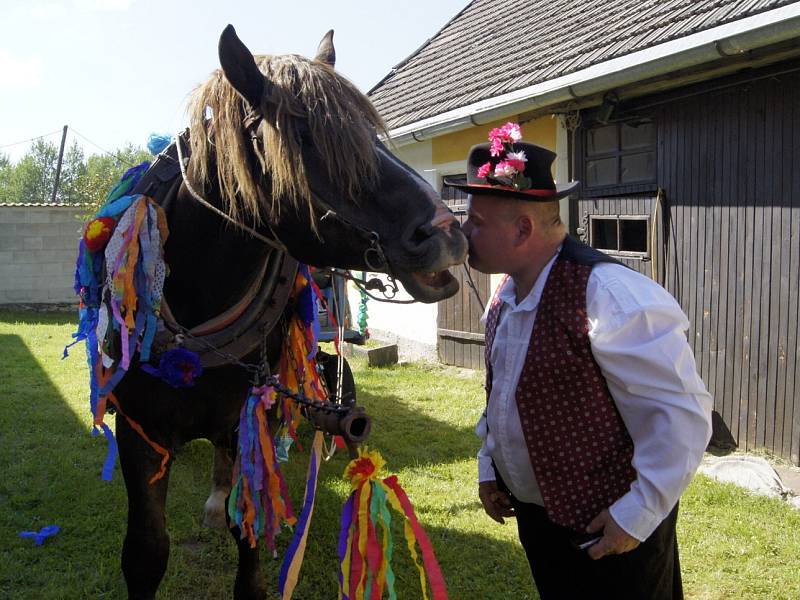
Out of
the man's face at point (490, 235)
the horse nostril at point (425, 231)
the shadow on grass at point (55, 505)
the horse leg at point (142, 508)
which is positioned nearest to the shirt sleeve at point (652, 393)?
the man's face at point (490, 235)

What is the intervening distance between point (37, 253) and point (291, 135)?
42.1 feet

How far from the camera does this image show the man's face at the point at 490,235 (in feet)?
5.50

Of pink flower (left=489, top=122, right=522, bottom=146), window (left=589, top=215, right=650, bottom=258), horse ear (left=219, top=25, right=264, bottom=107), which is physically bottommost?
window (left=589, top=215, right=650, bottom=258)

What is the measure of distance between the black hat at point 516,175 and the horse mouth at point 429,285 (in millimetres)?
229

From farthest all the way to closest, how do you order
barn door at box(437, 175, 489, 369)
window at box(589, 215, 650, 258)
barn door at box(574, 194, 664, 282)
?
barn door at box(437, 175, 489, 369)
window at box(589, 215, 650, 258)
barn door at box(574, 194, 664, 282)

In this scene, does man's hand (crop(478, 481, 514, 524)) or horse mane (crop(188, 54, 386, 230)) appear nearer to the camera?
horse mane (crop(188, 54, 386, 230))

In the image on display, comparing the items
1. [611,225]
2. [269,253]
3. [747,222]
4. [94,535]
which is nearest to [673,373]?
[269,253]

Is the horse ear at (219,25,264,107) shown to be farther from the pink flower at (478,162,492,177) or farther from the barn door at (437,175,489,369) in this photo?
the barn door at (437,175,489,369)

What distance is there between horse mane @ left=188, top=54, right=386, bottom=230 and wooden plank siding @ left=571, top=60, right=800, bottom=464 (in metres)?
3.11

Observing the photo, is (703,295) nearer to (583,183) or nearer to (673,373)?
(583,183)

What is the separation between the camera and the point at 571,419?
5.07 feet

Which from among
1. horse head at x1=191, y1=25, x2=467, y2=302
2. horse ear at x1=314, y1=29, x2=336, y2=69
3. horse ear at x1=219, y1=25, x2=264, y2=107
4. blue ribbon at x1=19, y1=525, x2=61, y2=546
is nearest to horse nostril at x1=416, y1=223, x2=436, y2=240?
horse head at x1=191, y1=25, x2=467, y2=302

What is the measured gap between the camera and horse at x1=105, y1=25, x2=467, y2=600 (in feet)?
5.41

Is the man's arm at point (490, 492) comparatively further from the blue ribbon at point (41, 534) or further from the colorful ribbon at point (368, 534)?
the blue ribbon at point (41, 534)
